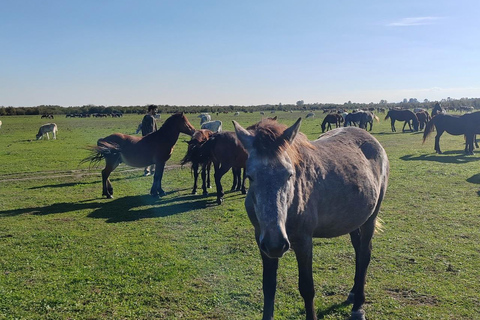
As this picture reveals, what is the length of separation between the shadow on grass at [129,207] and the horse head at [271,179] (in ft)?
21.1

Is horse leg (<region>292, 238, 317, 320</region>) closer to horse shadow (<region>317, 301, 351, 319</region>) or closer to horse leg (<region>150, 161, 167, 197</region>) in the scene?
horse shadow (<region>317, 301, 351, 319</region>)

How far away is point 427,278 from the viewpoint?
209 inches

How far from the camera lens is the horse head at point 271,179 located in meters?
2.84

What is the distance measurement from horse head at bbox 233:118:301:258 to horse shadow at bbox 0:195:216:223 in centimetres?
641

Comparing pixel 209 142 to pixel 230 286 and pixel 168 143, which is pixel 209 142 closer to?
pixel 168 143

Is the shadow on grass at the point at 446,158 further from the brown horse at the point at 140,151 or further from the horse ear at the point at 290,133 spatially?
the horse ear at the point at 290,133

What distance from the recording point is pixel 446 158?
17.0 m

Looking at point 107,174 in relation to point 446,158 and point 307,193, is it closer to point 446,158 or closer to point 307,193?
point 307,193

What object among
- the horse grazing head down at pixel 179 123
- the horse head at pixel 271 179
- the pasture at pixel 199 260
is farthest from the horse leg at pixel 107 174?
the horse head at pixel 271 179

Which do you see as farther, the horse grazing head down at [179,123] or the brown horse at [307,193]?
the horse grazing head down at [179,123]

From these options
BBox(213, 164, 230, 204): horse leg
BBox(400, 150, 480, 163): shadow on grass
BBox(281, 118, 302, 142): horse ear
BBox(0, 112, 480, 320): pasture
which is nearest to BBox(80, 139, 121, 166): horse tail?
BBox(0, 112, 480, 320): pasture

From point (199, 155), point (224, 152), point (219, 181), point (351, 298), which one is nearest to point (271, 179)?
point (351, 298)

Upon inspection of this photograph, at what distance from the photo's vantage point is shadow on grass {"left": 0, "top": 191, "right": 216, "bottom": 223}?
9195 mm

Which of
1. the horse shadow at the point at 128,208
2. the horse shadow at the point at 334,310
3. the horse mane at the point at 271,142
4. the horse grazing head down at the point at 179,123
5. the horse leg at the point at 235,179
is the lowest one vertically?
the horse shadow at the point at 334,310
